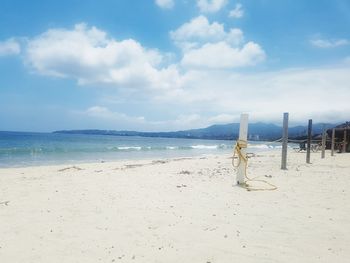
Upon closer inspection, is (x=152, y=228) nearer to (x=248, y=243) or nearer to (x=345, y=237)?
(x=248, y=243)

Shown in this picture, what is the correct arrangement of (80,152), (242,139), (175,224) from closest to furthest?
(175,224)
(242,139)
(80,152)

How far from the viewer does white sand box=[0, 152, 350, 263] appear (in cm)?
430

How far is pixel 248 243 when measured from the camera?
15.2 ft

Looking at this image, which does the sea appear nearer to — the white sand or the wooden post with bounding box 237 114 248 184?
the wooden post with bounding box 237 114 248 184

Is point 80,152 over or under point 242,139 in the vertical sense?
under

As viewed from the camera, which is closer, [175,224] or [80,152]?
[175,224]

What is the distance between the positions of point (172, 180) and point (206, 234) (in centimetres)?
535

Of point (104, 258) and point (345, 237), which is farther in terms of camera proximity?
point (345, 237)

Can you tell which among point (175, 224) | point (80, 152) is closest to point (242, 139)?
point (175, 224)

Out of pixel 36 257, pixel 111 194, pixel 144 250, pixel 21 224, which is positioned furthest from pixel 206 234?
pixel 111 194

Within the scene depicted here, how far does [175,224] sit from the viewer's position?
18.1 ft

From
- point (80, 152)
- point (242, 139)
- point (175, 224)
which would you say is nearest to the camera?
point (175, 224)

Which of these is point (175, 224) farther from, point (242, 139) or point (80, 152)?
point (80, 152)

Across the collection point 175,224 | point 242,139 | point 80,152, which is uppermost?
point 242,139
